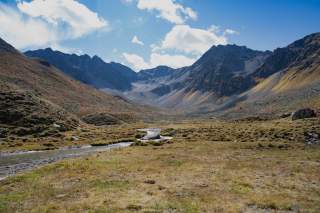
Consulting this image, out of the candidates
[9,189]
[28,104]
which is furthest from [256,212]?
[28,104]

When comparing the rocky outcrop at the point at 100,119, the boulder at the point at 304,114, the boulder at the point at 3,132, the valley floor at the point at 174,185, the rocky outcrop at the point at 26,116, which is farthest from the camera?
the rocky outcrop at the point at 100,119

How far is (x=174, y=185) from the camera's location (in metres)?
29.5

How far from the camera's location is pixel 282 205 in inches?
915

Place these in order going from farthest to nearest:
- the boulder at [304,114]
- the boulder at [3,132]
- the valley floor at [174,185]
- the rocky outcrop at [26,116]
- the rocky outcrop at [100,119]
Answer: the rocky outcrop at [100,119] < the boulder at [304,114] < the rocky outcrop at [26,116] < the boulder at [3,132] < the valley floor at [174,185]

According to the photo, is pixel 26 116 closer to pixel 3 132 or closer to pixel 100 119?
pixel 3 132

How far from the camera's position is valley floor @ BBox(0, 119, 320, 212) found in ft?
76.2

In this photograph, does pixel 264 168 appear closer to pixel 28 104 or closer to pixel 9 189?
pixel 9 189

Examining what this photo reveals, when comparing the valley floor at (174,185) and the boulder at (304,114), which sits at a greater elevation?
the boulder at (304,114)

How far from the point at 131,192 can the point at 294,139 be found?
46692mm

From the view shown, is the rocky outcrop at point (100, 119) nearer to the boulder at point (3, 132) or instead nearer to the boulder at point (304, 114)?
the boulder at point (3, 132)

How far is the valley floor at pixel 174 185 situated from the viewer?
76.2 feet

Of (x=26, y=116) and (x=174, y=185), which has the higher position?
(x=26, y=116)

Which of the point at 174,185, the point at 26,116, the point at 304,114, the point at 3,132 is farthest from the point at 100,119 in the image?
the point at 174,185

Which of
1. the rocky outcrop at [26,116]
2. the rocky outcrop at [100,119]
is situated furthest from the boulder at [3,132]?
the rocky outcrop at [100,119]
